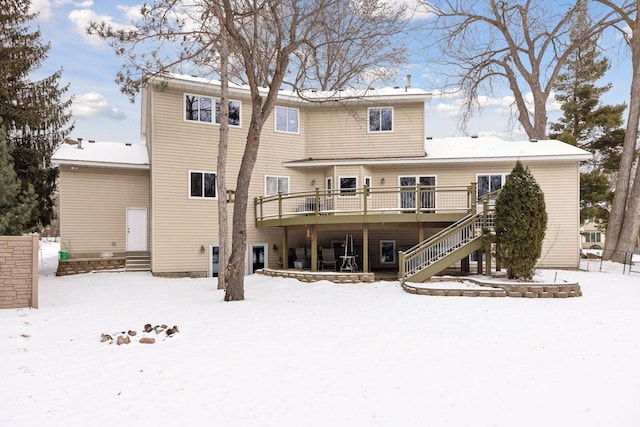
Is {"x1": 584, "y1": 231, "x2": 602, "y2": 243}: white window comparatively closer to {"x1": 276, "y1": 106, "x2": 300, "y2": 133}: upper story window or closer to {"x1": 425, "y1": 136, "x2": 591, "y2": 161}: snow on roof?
{"x1": 425, "y1": 136, "x2": 591, "y2": 161}: snow on roof

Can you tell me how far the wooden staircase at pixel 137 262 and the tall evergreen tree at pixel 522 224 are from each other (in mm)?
12330

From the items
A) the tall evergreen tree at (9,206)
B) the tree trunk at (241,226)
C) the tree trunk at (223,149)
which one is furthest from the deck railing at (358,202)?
the tall evergreen tree at (9,206)

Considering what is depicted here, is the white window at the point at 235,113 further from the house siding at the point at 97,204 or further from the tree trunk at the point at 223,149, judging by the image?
the tree trunk at the point at 223,149

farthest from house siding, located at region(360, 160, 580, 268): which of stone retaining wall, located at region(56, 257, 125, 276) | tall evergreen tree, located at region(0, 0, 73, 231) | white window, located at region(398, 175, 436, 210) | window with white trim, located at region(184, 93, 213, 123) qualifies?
tall evergreen tree, located at region(0, 0, 73, 231)

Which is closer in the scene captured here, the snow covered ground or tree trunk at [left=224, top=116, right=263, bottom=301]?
the snow covered ground

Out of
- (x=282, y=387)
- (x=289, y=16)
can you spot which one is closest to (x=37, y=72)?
(x=289, y=16)

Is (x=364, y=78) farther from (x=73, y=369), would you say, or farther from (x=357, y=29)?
(x=73, y=369)

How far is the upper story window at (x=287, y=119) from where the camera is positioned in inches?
713

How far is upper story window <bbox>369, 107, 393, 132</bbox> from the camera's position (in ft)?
59.0

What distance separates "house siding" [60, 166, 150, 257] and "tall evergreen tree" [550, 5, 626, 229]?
21.8 metres

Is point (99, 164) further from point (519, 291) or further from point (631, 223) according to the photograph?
Result: point (631, 223)

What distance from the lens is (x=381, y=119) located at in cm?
1803

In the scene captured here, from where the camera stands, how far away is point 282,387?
517 centimetres

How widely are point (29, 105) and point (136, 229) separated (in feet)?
21.3
